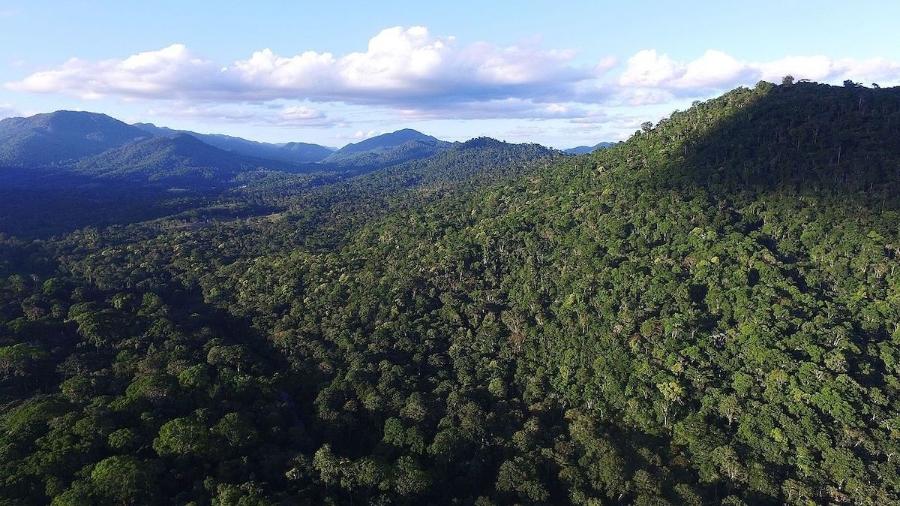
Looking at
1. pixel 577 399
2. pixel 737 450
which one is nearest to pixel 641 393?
pixel 577 399

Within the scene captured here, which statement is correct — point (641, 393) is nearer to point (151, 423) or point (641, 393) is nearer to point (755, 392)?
point (755, 392)

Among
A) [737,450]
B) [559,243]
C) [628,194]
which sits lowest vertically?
[737,450]

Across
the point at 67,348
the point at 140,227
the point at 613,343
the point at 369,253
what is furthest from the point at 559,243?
the point at 140,227

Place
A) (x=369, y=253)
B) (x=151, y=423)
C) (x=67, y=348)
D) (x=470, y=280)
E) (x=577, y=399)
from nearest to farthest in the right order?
1. (x=151, y=423)
2. (x=577, y=399)
3. (x=67, y=348)
4. (x=470, y=280)
5. (x=369, y=253)

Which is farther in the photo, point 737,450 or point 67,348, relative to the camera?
point 67,348

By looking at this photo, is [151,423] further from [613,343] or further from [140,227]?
[140,227]

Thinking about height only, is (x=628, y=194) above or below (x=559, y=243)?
above

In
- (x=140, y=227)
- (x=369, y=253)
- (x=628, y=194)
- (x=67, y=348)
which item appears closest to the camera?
(x=67, y=348)
